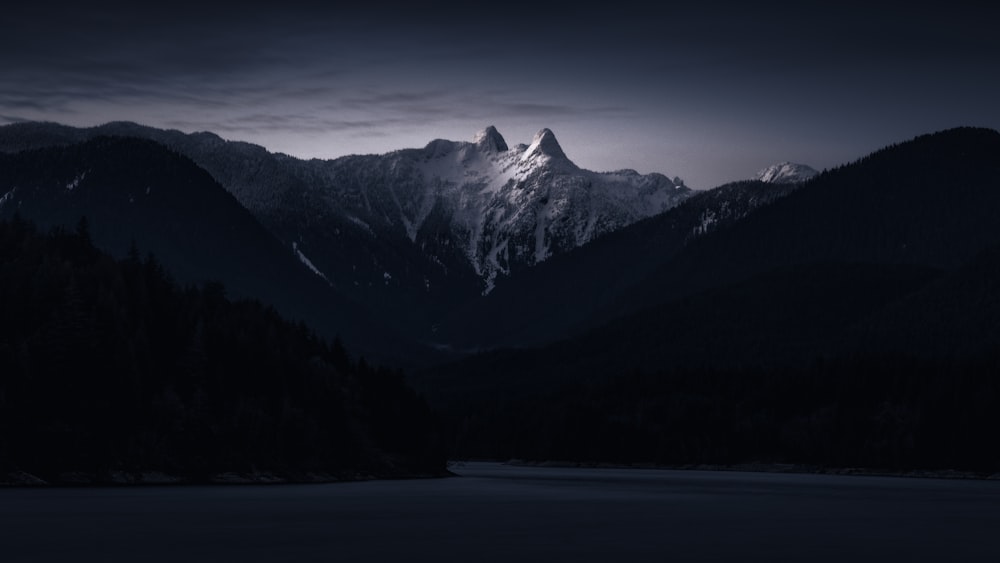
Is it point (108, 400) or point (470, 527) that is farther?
point (108, 400)

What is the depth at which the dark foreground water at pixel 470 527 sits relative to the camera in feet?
311

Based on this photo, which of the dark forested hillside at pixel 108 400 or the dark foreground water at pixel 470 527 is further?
the dark forested hillside at pixel 108 400

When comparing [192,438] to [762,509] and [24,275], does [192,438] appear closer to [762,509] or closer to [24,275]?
[24,275]

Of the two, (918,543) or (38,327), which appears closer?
(918,543)

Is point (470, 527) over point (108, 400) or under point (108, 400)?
under

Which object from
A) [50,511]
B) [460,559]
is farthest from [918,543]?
[50,511]

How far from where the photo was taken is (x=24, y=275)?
189 metres

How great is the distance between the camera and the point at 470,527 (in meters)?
118

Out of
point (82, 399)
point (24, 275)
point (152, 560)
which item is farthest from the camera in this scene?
point (24, 275)

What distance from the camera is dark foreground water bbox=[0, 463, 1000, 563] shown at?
3728 inches

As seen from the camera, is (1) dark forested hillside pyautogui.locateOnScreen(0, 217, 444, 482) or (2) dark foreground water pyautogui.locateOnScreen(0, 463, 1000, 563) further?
(1) dark forested hillside pyautogui.locateOnScreen(0, 217, 444, 482)

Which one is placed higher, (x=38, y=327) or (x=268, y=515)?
(x=38, y=327)

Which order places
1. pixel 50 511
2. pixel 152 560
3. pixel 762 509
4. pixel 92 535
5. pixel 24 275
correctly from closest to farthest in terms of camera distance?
pixel 152 560
pixel 92 535
pixel 50 511
pixel 762 509
pixel 24 275

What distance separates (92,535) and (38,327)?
8157 cm
